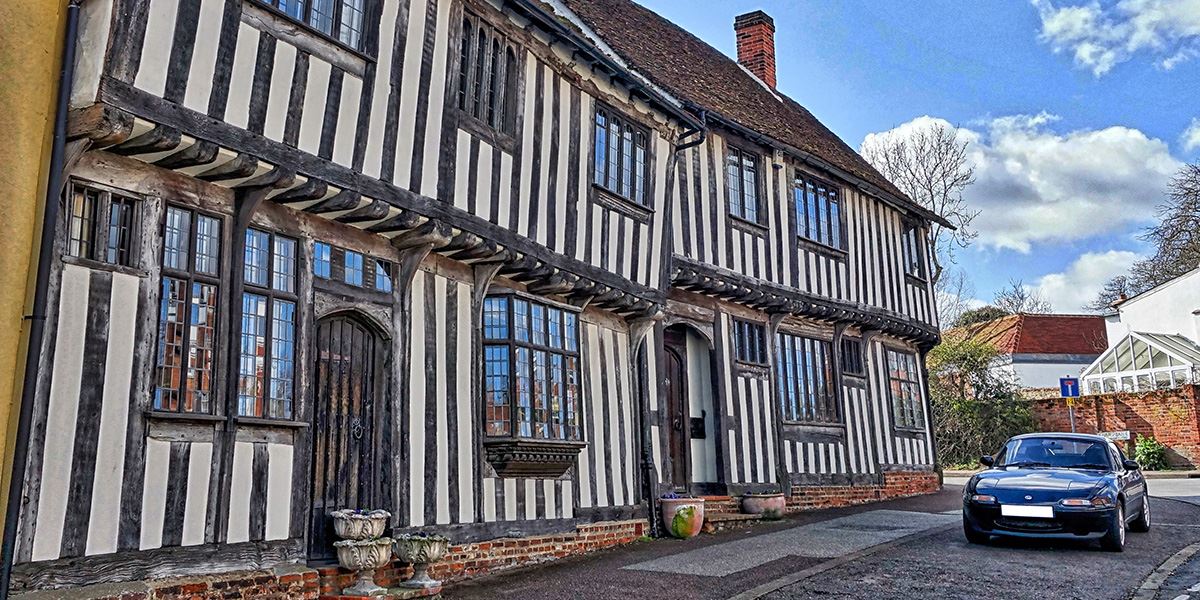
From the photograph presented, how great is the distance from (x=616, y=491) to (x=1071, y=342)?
38049 millimetres

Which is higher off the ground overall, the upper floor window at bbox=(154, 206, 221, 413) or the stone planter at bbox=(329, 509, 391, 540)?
the upper floor window at bbox=(154, 206, 221, 413)

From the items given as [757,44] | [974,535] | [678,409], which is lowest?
[974,535]

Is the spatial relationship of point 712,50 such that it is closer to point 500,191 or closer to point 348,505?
point 500,191

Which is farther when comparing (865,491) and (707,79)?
(865,491)

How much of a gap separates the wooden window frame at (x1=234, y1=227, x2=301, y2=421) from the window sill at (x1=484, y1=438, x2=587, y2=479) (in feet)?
7.46

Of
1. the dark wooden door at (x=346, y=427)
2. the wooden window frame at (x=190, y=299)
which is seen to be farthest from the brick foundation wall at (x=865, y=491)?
the wooden window frame at (x=190, y=299)

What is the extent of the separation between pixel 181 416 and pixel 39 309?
1.06 meters

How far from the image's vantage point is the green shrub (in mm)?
23672

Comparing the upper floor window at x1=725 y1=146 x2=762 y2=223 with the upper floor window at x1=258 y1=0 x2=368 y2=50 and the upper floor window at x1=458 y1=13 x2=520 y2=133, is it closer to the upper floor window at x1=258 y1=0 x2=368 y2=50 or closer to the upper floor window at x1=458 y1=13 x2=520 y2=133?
the upper floor window at x1=458 y1=13 x2=520 y2=133

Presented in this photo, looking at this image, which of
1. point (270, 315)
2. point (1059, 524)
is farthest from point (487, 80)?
point (1059, 524)

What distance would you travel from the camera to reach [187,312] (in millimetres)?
6066

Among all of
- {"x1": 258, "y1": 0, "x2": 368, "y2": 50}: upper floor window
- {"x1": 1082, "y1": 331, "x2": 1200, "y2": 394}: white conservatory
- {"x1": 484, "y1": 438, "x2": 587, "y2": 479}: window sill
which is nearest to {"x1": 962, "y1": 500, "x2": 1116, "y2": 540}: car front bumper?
{"x1": 484, "y1": 438, "x2": 587, "y2": 479}: window sill

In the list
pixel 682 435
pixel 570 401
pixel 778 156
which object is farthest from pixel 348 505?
pixel 778 156

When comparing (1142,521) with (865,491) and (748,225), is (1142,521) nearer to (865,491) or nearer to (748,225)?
(865,491)
